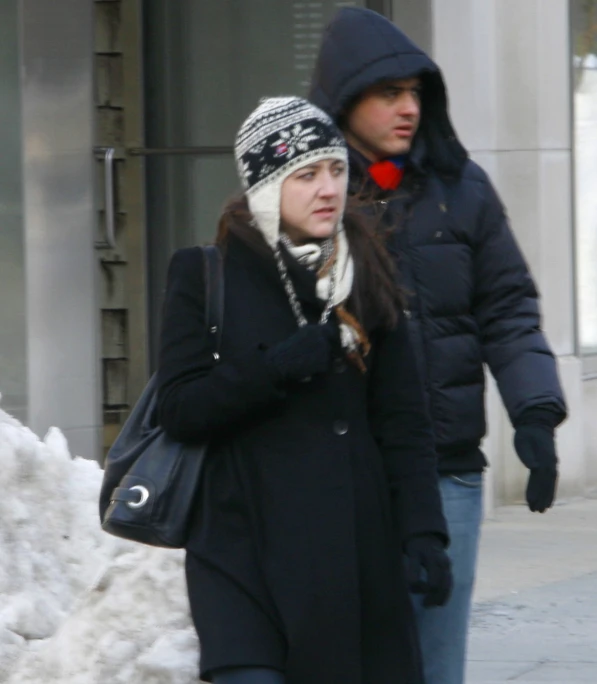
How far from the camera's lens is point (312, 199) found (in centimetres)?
317

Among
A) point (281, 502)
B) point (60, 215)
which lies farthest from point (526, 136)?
point (281, 502)

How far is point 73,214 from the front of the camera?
8891 millimetres

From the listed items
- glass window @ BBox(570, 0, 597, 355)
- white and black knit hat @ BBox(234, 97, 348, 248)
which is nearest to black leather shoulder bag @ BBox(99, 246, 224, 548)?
white and black knit hat @ BBox(234, 97, 348, 248)

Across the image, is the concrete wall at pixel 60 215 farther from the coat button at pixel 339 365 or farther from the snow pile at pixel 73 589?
the coat button at pixel 339 365

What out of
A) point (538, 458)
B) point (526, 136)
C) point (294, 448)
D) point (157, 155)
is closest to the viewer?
point (294, 448)

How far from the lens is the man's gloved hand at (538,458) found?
3438 mm

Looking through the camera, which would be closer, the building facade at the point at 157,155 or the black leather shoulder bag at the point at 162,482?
the black leather shoulder bag at the point at 162,482

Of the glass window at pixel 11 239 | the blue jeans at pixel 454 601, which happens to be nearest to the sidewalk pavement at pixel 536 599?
the blue jeans at pixel 454 601

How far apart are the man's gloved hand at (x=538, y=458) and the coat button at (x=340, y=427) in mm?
443

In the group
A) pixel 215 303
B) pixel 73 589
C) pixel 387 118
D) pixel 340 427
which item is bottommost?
pixel 73 589

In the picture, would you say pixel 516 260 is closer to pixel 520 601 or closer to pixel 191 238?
pixel 520 601

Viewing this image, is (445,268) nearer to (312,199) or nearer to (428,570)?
(312,199)

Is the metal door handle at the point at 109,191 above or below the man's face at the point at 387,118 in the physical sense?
below

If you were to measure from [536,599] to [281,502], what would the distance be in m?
3.80
